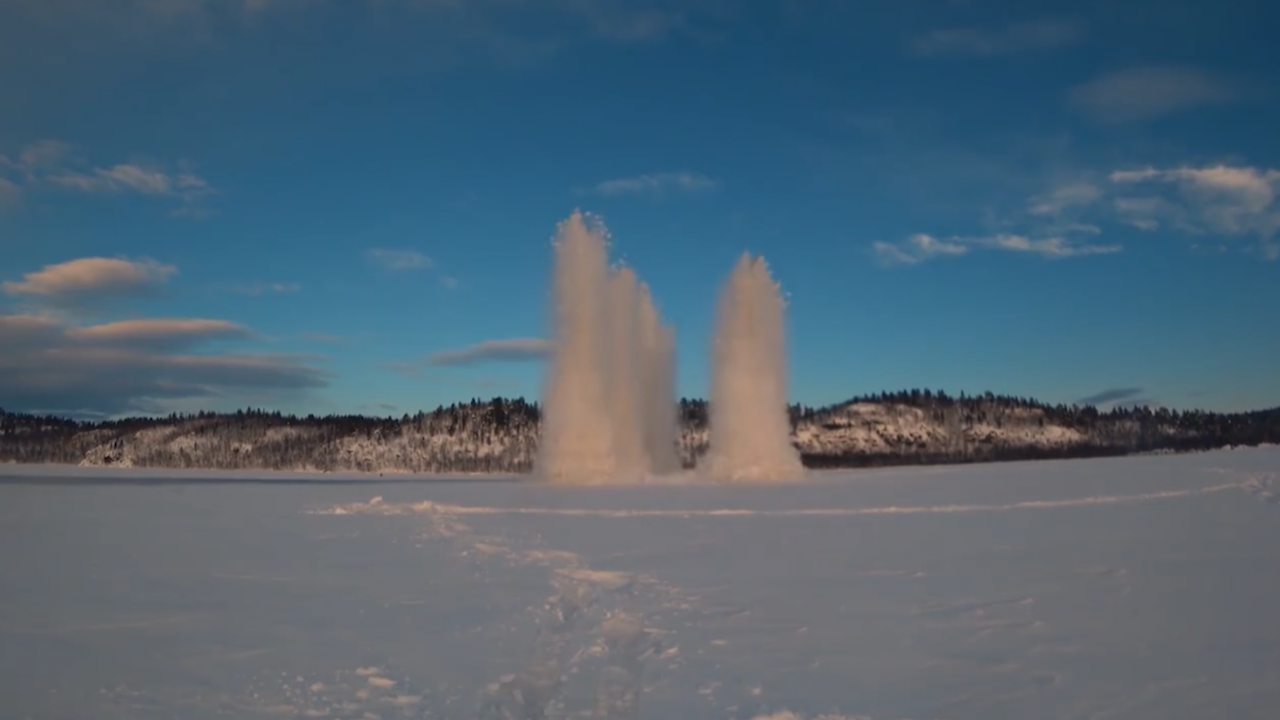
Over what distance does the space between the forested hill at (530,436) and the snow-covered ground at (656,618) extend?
323ft

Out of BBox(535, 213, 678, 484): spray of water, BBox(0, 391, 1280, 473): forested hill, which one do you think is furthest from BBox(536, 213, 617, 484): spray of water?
BBox(0, 391, 1280, 473): forested hill

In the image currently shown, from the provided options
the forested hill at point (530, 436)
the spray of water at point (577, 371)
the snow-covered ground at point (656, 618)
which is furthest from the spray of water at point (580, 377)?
the forested hill at point (530, 436)

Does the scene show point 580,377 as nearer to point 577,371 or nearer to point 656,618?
point 577,371

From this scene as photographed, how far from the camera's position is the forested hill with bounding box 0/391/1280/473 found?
127438mm

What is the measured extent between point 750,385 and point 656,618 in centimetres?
3454

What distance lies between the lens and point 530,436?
13438 cm

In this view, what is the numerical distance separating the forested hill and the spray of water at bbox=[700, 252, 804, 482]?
71.5 meters

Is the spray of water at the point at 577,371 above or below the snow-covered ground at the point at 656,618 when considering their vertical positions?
above

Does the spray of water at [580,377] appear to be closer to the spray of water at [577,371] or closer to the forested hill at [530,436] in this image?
the spray of water at [577,371]

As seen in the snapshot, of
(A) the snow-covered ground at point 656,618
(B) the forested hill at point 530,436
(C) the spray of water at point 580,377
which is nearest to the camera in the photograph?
(A) the snow-covered ground at point 656,618

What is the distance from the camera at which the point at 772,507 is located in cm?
2780

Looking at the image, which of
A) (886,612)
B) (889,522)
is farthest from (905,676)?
(889,522)

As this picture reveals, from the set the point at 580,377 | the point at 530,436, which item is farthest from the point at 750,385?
the point at 530,436

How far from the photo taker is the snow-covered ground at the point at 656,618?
798 cm
